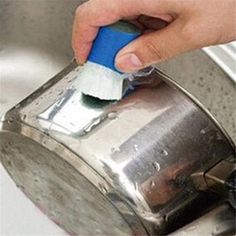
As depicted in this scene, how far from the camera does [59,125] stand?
52 centimetres

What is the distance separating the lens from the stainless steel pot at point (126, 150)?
51cm

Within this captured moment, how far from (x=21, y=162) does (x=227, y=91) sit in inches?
8.1

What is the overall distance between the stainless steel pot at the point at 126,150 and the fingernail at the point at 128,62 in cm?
8

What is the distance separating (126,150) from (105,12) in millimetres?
124

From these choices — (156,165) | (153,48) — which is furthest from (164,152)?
(153,48)

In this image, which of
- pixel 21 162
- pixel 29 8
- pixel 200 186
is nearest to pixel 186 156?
pixel 200 186

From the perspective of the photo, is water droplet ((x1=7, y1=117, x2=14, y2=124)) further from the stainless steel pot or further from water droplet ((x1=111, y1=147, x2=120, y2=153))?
water droplet ((x1=111, y1=147, x2=120, y2=153))

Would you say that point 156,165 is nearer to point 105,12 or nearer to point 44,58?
point 105,12

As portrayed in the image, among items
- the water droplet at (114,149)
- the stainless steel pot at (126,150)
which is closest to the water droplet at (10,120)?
the stainless steel pot at (126,150)

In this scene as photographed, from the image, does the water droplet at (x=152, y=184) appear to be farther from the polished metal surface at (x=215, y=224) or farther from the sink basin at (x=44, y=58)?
the sink basin at (x=44, y=58)

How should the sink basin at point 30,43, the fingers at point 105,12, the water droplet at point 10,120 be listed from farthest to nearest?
the sink basin at point 30,43 → the water droplet at point 10,120 → the fingers at point 105,12

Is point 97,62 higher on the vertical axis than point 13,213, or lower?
higher

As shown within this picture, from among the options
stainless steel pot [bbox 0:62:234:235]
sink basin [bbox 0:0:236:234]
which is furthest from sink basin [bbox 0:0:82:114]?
stainless steel pot [bbox 0:62:234:235]

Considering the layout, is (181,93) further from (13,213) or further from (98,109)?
(13,213)
